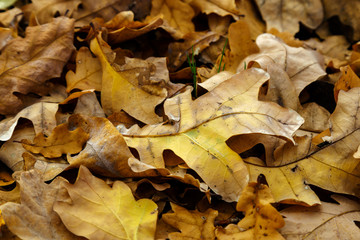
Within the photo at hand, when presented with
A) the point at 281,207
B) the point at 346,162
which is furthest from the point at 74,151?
the point at 346,162

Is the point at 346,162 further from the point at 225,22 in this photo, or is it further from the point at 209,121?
the point at 225,22

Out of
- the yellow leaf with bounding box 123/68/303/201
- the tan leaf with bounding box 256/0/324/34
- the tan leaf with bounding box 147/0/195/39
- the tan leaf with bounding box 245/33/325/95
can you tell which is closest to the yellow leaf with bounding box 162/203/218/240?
the yellow leaf with bounding box 123/68/303/201

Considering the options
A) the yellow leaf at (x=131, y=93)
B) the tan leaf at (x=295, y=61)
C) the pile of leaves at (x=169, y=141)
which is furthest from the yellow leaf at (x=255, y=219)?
the tan leaf at (x=295, y=61)

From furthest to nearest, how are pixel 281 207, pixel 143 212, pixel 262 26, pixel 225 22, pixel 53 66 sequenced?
1. pixel 262 26
2. pixel 225 22
3. pixel 53 66
4. pixel 281 207
5. pixel 143 212

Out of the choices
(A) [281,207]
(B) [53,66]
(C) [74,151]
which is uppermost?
(B) [53,66]

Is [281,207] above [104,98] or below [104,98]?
below

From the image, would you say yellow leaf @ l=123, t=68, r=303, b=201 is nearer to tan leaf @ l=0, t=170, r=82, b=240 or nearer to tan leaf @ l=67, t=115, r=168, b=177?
tan leaf @ l=67, t=115, r=168, b=177

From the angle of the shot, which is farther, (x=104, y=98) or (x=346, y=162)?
(x=104, y=98)

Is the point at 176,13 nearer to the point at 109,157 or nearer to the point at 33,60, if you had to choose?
the point at 33,60

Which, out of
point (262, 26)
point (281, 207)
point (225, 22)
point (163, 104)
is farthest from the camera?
point (262, 26)
